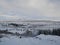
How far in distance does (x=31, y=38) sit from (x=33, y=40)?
4 cm

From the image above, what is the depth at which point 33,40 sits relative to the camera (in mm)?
1413

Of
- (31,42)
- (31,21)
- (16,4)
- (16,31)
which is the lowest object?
(31,42)

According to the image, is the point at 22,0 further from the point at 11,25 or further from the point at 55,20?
the point at 55,20

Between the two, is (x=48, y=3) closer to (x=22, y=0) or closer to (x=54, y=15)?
(x=54, y=15)

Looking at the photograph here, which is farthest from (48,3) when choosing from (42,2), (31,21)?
(31,21)

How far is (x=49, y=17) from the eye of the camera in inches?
57.7

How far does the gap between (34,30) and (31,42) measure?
6.6 inches

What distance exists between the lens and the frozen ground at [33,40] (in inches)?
55.0

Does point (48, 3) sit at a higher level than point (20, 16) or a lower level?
higher

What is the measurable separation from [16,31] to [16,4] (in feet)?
1.23

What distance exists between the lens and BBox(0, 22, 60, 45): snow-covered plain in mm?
1400

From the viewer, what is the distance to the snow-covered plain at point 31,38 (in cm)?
140

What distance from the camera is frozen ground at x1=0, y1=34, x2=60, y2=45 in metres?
1.40

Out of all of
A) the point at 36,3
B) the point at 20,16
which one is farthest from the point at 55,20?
the point at 20,16
